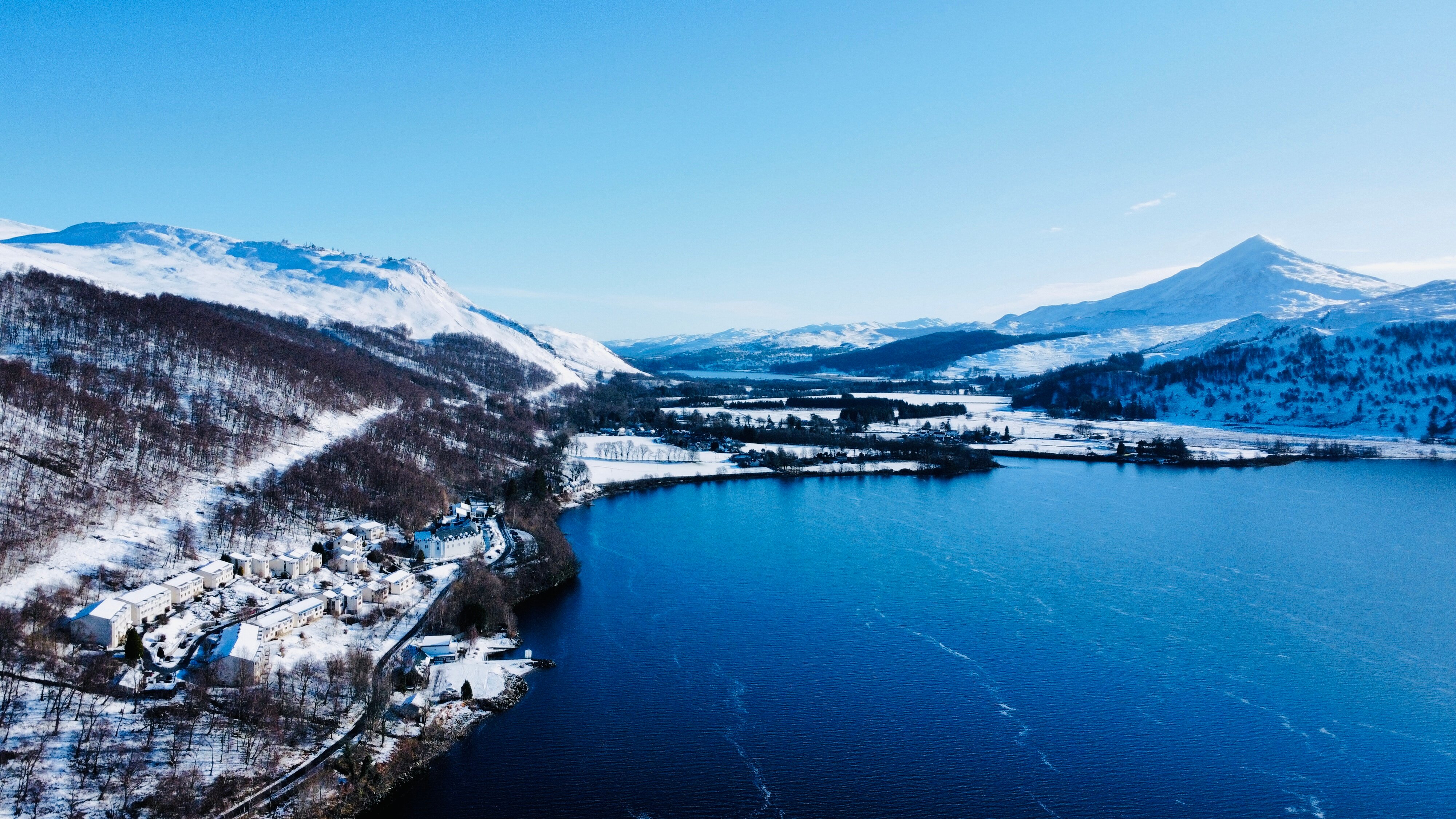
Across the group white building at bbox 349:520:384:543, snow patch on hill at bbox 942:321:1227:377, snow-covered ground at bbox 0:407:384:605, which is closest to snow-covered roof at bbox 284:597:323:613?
snow-covered ground at bbox 0:407:384:605

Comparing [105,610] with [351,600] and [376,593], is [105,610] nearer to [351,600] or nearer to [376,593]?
[351,600]

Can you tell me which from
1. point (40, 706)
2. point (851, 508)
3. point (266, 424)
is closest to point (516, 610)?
point (40, 706)

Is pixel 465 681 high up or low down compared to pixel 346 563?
down

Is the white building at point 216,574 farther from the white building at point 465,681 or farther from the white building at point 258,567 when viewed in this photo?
the white building at point 465,681

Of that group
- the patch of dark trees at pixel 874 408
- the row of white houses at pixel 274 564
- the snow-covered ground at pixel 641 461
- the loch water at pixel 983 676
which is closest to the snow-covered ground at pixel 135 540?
the row of white houses at pixel 274 564

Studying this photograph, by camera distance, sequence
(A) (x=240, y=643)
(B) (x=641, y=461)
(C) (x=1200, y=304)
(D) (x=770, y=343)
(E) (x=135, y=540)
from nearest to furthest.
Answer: (A) (x=240, y=643) < (E) (x=135, y=540) < (B) (x=641, y=461) < (C) (x=1200, y=304) < (D) (x=770, y=343)

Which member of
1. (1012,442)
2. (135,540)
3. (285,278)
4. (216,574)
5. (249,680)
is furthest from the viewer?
(285,278)

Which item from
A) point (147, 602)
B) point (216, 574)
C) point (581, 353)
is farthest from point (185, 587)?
point (581, 353)
